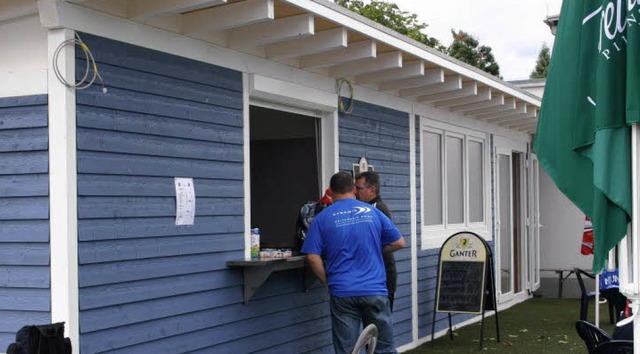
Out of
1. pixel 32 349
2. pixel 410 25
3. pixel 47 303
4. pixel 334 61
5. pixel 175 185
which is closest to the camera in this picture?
pixel 32 349

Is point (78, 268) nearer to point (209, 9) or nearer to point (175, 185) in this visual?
point (175, 185)

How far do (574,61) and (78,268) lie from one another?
8.50ft

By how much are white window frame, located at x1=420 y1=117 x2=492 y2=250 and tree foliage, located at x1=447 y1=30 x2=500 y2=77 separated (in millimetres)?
35460

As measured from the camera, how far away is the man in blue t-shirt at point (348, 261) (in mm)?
5453

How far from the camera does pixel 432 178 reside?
9070mm

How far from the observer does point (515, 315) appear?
10.6 meters

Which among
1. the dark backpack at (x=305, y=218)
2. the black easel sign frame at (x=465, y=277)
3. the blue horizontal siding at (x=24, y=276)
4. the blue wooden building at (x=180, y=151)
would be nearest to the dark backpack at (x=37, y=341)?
the blue wooden building at (x=180, y=151)

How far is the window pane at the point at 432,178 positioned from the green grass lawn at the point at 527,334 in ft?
4.33

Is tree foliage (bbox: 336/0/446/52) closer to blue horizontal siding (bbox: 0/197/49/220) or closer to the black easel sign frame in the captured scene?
the black easel sign frame

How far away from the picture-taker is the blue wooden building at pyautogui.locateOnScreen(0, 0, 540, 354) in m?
4.18

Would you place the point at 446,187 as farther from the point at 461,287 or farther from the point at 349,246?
the point at 349,246

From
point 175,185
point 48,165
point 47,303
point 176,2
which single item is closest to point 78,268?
point 47,303

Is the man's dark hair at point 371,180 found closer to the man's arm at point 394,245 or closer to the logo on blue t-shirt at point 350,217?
the man's arm at point 394,245

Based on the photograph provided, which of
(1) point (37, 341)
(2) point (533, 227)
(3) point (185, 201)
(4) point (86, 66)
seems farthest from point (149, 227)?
(2) point (533, 227)
